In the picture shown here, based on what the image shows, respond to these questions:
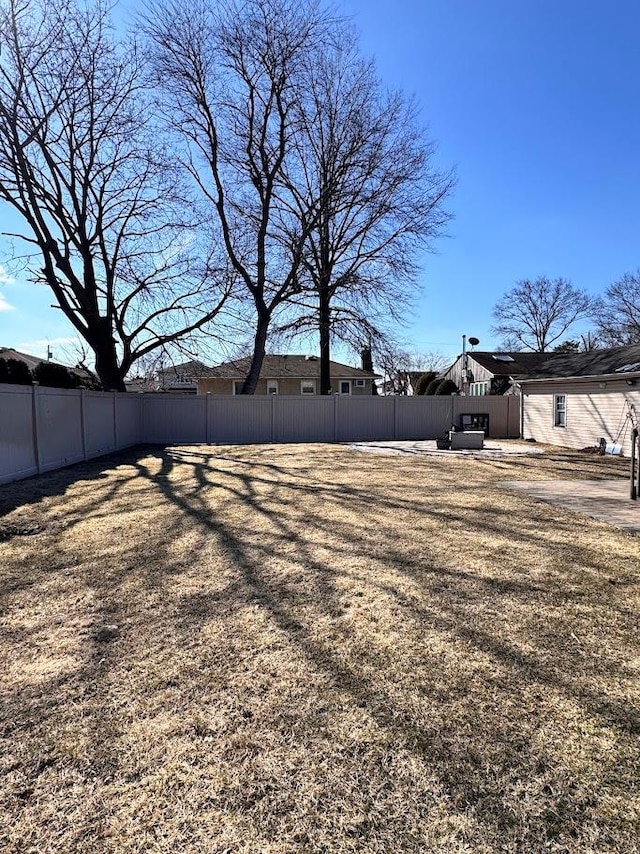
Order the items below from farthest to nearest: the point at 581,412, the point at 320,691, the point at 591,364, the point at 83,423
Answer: the point at 591,364
the point at 581,412
the point at 83,423
the point at 320,691

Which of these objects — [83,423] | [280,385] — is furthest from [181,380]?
[83,423]

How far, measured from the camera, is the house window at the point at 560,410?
50.0 feet

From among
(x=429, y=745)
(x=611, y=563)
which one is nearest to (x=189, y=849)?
(x=429, y=745)

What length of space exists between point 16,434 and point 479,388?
2994 centimetres

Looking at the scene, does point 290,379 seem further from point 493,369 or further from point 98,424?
point 98,424

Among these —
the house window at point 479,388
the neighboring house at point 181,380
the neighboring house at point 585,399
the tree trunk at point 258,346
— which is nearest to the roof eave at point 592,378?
the neighboring house at point 585,399

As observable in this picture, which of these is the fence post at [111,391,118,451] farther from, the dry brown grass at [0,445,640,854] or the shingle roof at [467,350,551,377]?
the shingle roof at [467,350,551,377]

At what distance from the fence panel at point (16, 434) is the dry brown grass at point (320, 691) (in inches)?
145

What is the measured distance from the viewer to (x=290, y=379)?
99.3 feet

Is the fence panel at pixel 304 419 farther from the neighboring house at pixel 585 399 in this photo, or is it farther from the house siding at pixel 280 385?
the house siding at pixel 280 385

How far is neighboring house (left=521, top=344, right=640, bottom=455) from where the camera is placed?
1248 centimetres

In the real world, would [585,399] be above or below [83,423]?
above

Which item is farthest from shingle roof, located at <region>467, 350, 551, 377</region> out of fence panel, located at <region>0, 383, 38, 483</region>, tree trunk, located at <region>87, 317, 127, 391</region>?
fence panel, located at <region>0, 383, 38, 483</region>

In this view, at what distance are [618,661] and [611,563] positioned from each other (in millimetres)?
1831
